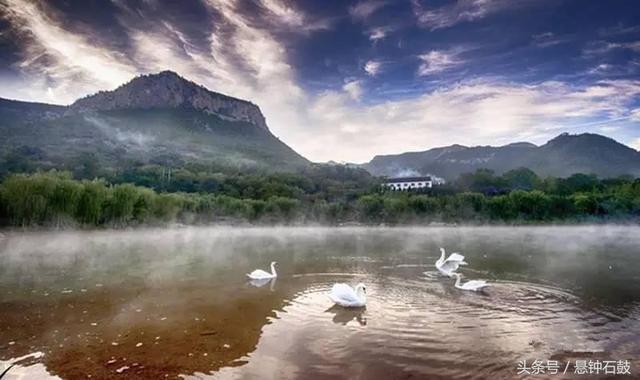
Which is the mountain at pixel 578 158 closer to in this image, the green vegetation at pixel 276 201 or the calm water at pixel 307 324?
the green vegetation at pixel 276 201

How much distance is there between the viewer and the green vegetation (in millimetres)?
45250

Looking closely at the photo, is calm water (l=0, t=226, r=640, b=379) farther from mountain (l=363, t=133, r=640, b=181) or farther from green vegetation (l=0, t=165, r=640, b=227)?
mountain (l=363, t=133, r=640, b=181)

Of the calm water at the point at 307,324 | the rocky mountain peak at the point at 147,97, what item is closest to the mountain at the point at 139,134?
the rocky mountain peak at the point at 147,97

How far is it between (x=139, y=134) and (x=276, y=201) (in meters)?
91.0

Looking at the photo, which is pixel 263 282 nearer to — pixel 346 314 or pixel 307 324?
pixel 346 314

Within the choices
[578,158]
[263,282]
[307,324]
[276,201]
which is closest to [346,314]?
[307,324]

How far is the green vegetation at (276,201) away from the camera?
1781 inches

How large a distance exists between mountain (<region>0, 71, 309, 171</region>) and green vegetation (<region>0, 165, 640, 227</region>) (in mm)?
22080

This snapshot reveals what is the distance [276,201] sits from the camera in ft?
265

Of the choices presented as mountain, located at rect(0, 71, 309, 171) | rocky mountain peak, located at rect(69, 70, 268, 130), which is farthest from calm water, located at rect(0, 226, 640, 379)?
rocky mountain peak, located at rect(69, 70, 268, 130)

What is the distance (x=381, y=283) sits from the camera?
16109 mm

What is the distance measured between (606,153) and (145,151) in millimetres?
145848

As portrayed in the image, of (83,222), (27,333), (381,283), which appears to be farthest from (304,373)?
(83,222)

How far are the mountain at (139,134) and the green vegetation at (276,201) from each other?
22.1m
